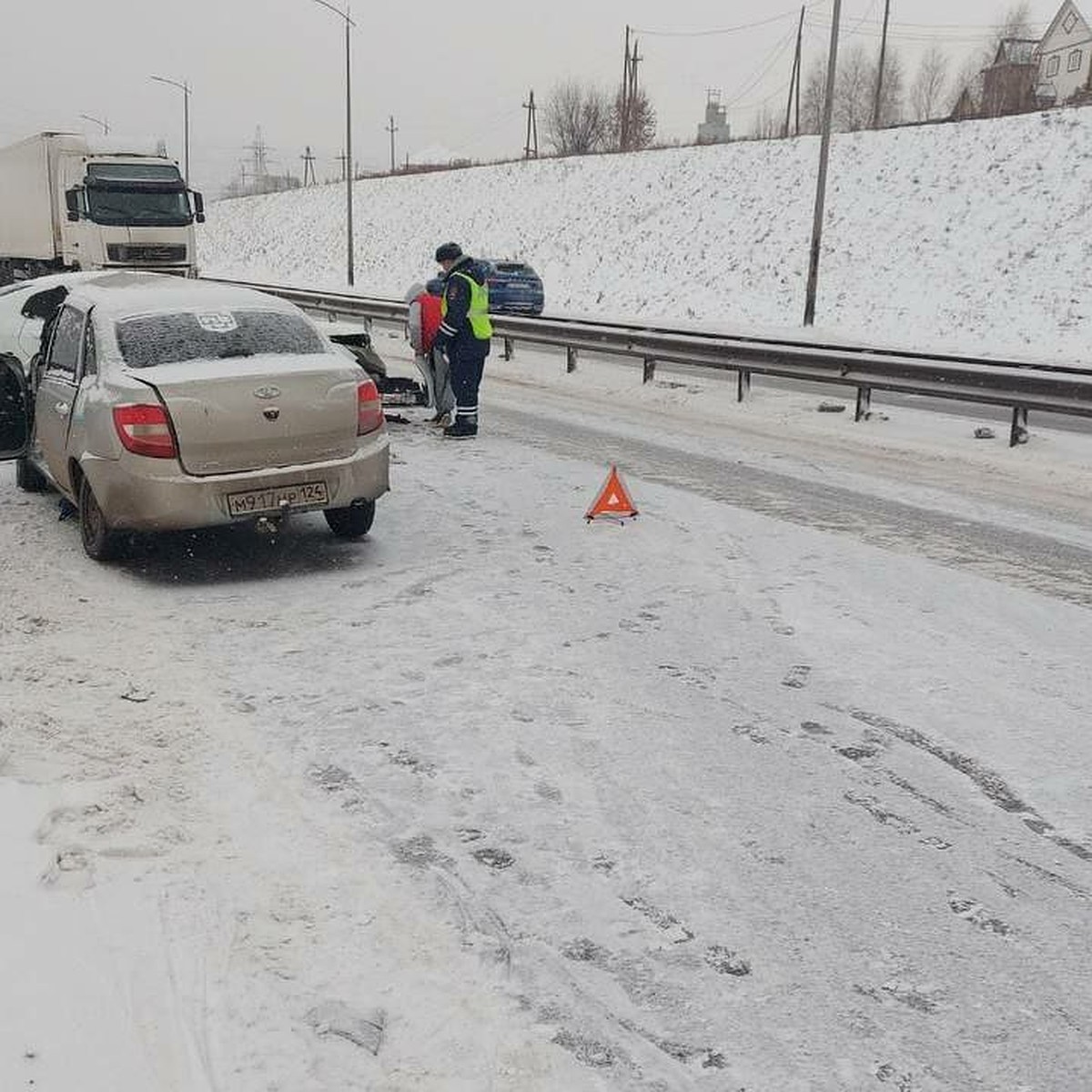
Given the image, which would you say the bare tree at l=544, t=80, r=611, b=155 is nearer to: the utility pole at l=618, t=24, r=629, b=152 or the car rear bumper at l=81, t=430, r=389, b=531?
the utility pole at l=618, t=24, r=629, b=152

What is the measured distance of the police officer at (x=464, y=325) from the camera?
10.9 m

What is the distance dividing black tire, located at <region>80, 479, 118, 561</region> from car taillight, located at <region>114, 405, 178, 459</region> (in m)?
0.52

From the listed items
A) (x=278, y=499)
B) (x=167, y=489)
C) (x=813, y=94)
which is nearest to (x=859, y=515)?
(x=278, y=499)

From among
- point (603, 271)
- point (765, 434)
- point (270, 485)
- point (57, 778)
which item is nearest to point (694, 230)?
point (603, 271)

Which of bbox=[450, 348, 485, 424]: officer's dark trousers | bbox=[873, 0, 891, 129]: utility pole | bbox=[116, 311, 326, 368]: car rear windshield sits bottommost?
bbox=[450, 348, 485, 424]: officer's dark trousers

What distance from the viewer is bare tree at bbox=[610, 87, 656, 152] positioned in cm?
6303

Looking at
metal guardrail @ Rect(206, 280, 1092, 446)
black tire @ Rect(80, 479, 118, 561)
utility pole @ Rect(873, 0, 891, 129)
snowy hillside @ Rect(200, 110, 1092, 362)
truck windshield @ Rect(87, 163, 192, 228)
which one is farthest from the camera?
utility pole @ Rect(873, 0, 891, 129)

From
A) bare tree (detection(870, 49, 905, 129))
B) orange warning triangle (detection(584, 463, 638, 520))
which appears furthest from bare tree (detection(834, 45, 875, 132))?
orange warning triangle (detection(584, 463, 638, 520))

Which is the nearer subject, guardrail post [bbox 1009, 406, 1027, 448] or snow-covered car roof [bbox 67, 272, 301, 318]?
snow-covered car roof [bbox 67, 272, 301, 318]

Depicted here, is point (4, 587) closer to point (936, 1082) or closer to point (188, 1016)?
point (188, 1016)

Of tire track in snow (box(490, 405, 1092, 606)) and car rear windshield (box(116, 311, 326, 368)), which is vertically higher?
car rear windshield (box(116, 311, 326, 368))

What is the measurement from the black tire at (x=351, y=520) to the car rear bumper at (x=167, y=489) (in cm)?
61

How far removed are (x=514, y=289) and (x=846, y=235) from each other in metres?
10.5

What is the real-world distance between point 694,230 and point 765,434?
90.8 ft
